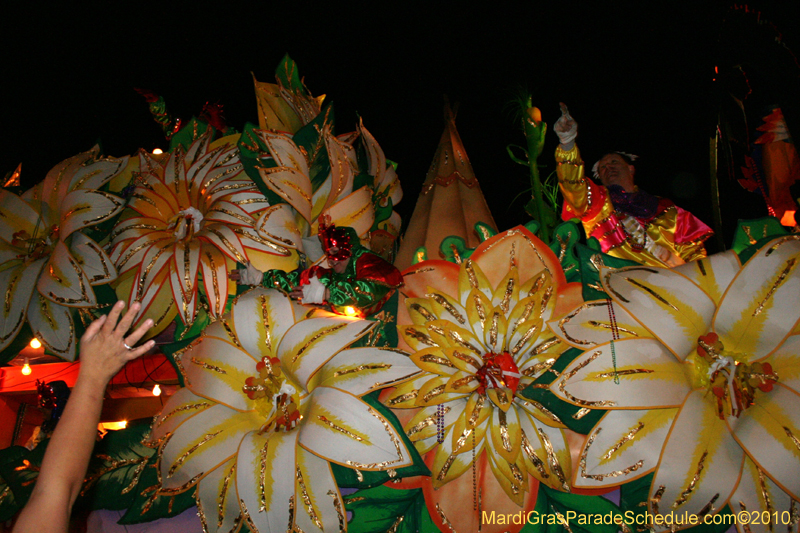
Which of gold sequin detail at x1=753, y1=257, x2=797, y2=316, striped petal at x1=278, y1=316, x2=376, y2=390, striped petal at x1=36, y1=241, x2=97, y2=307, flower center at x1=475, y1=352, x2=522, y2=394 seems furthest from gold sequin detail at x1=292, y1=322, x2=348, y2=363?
gold sequin detail at x1=753, y1=257, x2=797, y2=316

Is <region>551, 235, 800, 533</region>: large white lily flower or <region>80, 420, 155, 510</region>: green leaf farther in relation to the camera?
<region>80, 420, 155, 510</region>: green leaf

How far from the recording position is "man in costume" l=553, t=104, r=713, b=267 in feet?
5.22

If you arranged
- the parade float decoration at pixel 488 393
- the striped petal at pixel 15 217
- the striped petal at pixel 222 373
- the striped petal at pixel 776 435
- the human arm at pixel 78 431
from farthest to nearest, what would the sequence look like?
the striped petal at pixel 15 217
the striped petal at pixel 222 373
the parade float decoration at pixel 488 393
the striped petal at pixel 776 435
the human arm at pixel 78 431

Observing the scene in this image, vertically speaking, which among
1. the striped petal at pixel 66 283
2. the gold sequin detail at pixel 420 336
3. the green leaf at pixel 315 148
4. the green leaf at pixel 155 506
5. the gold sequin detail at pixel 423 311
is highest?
the green leaf at pixel 315 148

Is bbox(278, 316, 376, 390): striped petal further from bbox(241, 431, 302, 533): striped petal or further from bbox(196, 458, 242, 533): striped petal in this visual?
bbox(196, 458, 242, 533): striped petal

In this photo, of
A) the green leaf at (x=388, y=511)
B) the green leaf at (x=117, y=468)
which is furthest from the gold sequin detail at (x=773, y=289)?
the green leaf at (x=117, y=468)

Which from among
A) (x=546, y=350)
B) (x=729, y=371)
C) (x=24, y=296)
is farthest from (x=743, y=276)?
(x=24, y=296)

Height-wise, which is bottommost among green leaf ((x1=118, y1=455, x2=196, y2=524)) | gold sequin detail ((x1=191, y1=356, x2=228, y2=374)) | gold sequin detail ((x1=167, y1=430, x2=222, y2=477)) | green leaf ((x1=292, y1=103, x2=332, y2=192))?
green leaf ((x1=118, y1=455, x2=196, y2=524))

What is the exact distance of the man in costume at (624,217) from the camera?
1591 mm

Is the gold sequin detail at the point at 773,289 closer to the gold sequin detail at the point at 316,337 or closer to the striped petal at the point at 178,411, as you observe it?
the gold sequin detail at the point at 316,337

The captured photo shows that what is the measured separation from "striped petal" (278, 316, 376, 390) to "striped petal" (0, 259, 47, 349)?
811mm

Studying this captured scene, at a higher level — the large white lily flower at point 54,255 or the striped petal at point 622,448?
the large white lily flower at point 54,255

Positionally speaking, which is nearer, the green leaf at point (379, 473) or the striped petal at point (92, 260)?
the green leaf at point (379, 473)

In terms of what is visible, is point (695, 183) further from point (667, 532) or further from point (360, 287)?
point (360, 287)
